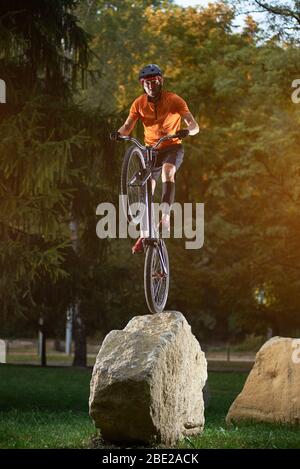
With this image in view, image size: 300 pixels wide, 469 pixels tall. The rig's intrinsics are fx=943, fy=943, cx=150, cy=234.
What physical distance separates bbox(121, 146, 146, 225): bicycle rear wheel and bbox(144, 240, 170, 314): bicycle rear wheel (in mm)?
497

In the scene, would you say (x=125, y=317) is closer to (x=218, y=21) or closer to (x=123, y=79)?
(x=123, y=79)

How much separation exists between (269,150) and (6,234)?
10635 millimetres

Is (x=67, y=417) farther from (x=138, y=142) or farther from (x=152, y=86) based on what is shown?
(x=152, y=86)

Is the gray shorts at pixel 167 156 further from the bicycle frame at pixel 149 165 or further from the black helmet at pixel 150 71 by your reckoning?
the black helmet at pixel 150 71

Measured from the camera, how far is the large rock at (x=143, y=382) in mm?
10305

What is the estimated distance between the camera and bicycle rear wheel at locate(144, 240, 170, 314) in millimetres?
10234

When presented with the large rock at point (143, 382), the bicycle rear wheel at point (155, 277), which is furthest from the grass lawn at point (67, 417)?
the bicycle rear wheel at point (155, 277)

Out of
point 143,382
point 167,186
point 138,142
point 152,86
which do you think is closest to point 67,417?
point 143,382

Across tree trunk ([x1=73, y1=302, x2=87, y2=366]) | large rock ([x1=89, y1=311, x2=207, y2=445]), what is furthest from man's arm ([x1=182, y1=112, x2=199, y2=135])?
tree trunk ([x1=73, y1=302, x2=87, y2=366])

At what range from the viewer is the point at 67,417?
16.6 metres

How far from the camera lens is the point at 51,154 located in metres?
15.0

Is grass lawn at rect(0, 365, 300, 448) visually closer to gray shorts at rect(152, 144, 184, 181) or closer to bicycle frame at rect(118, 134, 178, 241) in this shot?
bicycle frame at rect(118, 134, 178, 241)

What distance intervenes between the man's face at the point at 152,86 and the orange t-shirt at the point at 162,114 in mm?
159

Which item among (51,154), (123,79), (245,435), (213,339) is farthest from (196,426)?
(213,339)
